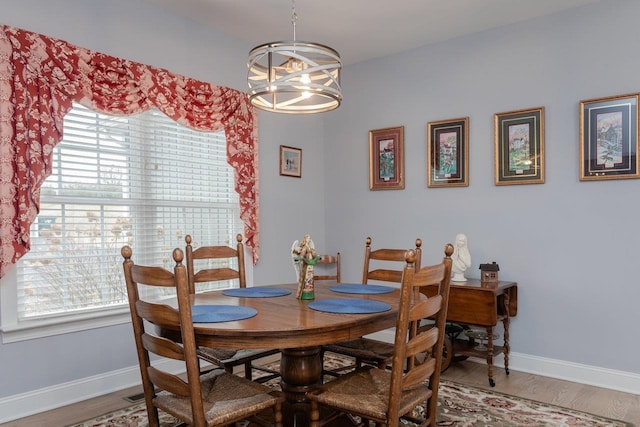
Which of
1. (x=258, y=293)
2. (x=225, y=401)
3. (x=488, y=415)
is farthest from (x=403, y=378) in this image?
(x=488, y=415)

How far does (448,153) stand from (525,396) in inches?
77.8

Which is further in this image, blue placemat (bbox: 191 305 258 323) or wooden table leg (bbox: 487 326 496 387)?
wooden table leg (bbox: 487 326 496 387)

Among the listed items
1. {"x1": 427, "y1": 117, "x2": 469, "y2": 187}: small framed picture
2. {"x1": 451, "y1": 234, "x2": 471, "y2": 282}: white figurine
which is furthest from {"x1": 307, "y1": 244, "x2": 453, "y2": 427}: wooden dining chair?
{"x1": 427, "y1": 117, "x2": 469, "y2": 187}: small framed picture

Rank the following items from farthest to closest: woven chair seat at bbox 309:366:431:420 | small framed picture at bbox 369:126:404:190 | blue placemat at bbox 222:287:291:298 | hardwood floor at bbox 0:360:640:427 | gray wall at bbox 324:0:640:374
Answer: small framed picture at bbox 369:126:404:190
gray wall at bbox 324:0:640:374
hardwood floor at bbox 0:360:640:427
blue placemat at bbox 222:287:291:298
woven chair seat at bbox 309:366:431:420

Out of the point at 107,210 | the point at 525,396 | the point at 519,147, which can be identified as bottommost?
the point at 525,396

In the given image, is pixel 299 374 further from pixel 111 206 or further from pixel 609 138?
pixel 609 138

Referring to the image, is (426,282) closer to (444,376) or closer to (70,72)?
(444,376)

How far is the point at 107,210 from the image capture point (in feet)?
9.84

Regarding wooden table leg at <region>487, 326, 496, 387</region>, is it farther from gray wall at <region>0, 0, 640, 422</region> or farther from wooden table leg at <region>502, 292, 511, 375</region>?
gray wall at <region>0, 0, 640, 422</region>

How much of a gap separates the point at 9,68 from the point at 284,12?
6.01 ft

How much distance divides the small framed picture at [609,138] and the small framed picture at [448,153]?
866 mm

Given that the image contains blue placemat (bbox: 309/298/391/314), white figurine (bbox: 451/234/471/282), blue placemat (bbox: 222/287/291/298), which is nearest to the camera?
blue placemat (bbox: 309/298/391/314)

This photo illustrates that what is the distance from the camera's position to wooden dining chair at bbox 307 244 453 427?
5.32ft

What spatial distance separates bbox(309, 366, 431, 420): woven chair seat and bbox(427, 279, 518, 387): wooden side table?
1.36m
